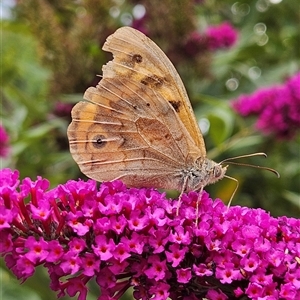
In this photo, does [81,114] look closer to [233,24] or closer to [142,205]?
[142,205]

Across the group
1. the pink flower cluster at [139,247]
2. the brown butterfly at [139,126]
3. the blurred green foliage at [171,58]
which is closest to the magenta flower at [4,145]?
the blurred green foliage at [171,58]

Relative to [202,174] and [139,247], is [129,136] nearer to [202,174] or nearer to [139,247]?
[202,174]

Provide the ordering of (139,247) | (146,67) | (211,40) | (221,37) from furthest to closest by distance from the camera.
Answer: (221,37) → (211,40) → (146,67) → (139,247)

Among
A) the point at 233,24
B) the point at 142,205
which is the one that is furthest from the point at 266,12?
the point at 142,205

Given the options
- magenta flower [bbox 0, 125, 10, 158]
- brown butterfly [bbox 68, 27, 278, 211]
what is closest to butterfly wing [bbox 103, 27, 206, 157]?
brown butterfly [bbox 68, 27, 278, 211]

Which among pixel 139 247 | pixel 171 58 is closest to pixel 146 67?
pixel 139 247
